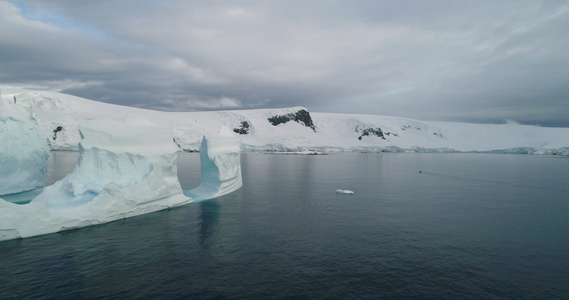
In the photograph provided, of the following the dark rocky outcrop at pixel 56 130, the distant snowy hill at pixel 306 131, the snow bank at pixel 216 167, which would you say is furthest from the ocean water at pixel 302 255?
the dark rocky outcrop at pixel 56 130

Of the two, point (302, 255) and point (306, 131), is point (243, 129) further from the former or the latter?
point (302, 255)

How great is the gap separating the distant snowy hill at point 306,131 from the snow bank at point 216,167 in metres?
50.6

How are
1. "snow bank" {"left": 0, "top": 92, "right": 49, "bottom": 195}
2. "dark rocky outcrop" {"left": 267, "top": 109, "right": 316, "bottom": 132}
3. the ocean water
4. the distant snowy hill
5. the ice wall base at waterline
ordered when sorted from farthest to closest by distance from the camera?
"dark rocky outcrop" {"left": 267, "top": 109, "right": 316, "bottom": 132}
the distant snowy hill
"snow bank" {"left": 0, "top": 92, "right": 49, "bottom": 195}
the ice wall base at waterline
the ocean water

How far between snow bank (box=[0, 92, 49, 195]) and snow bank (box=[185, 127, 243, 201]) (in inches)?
384

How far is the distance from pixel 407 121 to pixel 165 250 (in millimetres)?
148049

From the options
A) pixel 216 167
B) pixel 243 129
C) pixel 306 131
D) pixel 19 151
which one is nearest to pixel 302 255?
pixel 216 167

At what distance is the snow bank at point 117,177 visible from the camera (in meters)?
15.7

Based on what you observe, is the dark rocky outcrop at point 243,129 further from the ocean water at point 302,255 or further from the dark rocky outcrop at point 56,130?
the ocean water at point 302,255

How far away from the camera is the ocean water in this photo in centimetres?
945

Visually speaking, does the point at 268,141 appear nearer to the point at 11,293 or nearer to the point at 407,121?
the point at 407,121

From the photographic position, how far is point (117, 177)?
18047 millimetres

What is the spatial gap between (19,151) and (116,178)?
7814mm

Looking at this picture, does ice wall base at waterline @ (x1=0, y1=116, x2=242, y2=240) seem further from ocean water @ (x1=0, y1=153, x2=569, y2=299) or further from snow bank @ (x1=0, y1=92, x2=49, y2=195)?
snow bank @ (x1=0, y1=92, x2=49, y2=195)

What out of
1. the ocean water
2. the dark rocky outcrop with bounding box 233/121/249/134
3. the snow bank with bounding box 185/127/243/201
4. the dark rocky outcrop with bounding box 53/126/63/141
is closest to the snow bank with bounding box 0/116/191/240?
the ocean water
